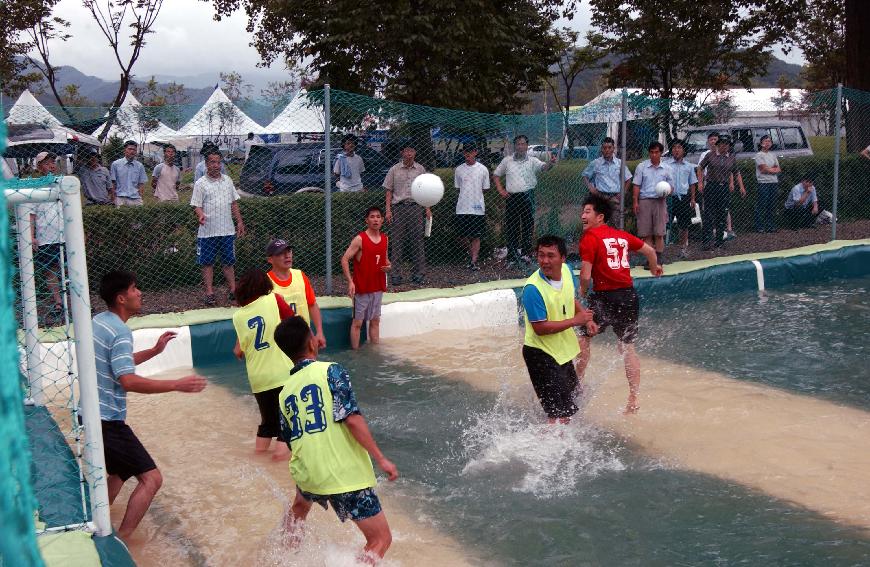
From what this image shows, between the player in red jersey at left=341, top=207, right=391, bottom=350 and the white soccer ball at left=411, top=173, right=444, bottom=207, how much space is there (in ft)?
4.63

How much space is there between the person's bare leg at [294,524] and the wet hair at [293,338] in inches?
35.4

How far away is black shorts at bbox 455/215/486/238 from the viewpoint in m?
13.5

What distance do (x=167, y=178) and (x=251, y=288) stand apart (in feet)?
24.9

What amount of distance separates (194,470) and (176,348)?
3.11 metres

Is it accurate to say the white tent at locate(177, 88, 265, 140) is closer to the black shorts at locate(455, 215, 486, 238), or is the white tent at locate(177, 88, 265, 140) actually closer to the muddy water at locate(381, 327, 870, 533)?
the black shorts at locate(455, 215, 486, 238)

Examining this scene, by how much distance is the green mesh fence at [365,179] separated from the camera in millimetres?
11828

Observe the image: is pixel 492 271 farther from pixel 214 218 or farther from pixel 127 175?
pixel 127 175

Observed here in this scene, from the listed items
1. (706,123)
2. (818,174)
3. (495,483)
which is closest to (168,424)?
(495,483)

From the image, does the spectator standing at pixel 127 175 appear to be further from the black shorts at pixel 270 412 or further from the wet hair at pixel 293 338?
the wet hair at pixel 293 338

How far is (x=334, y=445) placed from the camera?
450cm

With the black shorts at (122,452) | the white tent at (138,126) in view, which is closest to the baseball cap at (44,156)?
the white tent at (138,126)

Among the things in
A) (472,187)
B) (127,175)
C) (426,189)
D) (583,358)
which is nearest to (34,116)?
(127,175)

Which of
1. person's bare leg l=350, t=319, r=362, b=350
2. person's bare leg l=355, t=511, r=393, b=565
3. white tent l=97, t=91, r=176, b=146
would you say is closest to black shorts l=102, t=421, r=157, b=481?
person's bare leg l=355, t=511, r=393, b=565

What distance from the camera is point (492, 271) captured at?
44.6 feet
